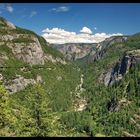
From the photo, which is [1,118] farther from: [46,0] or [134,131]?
[134,131]

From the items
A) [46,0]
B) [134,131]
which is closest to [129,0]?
[46,0]

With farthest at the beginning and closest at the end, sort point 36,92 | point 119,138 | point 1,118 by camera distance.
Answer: point 36,92, point 1,118, point 119,138

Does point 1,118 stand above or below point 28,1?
below

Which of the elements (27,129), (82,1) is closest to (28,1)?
(82,1)

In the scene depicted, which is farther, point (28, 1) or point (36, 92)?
point (36, 92)

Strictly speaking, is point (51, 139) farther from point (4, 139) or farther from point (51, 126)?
point (51, 126)

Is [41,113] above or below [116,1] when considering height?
below

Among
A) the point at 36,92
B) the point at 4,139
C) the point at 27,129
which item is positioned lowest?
the point at 27,129

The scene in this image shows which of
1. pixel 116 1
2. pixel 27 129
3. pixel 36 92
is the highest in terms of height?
pixel 116 1

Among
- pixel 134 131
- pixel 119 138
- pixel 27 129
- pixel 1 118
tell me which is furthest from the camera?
pixel 134 131
